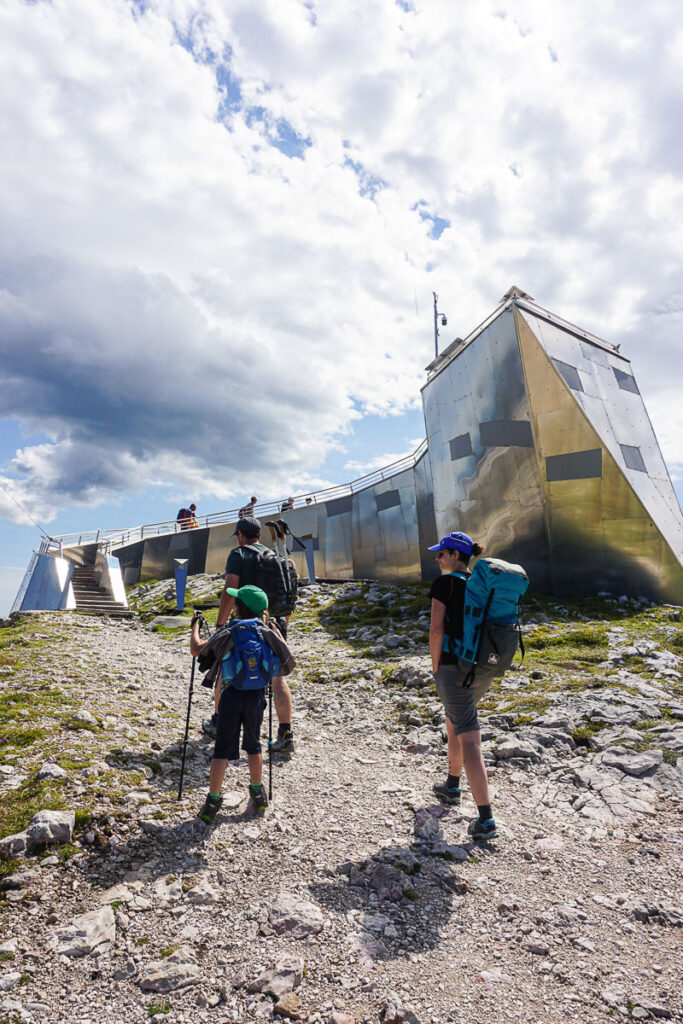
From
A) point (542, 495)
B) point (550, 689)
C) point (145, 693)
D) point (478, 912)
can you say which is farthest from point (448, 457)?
point (478, 912)

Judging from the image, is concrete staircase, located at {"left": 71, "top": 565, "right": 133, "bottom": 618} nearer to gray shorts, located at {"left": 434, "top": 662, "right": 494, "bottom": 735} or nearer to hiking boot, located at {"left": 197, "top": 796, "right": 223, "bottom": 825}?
hiking boot, located at {"left": 197, "top": 796, "right": 223, "bottom": 825}

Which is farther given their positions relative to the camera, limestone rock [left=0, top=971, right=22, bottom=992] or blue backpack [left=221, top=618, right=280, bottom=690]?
blue backpack [left=221, top=618, right=280, bottom=690]

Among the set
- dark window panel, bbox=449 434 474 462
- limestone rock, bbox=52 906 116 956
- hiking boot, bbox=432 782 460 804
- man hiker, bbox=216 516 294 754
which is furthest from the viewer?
dark window panel, bbox=449 434 474 462

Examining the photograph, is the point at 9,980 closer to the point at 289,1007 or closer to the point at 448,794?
the point at 289,1007

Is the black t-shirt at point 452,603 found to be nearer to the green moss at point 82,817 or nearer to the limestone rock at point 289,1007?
the limestone rock at point 289,1007

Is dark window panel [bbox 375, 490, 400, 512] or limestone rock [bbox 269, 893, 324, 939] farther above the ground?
dark window panel [bbox 375, 490, 400, 512]

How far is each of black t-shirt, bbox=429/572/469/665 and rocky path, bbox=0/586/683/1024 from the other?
6.11ft

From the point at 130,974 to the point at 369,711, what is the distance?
610 centimetres

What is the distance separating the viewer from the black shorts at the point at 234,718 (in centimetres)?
505

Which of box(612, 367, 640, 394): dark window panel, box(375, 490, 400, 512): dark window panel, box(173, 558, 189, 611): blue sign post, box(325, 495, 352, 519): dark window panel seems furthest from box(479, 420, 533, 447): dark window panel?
box(173, 558, 189, 611): blue sign post

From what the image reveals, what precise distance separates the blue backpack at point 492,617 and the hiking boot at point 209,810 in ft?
9.00

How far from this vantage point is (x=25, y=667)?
31.2 ft

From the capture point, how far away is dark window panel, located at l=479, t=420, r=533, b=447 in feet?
59.9

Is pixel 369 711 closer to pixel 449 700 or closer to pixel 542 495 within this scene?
pixel 449 700
